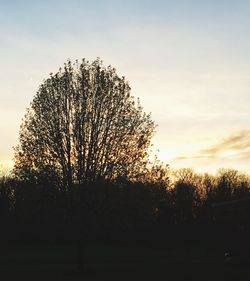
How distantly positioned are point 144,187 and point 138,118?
554cm

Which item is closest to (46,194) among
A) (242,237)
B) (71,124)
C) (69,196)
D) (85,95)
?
(69,196)

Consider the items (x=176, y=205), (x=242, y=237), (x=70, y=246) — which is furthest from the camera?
(x=176, y=205)

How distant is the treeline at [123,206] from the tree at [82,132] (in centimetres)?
111

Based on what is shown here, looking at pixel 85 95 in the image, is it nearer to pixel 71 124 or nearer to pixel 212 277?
pixel 71 124

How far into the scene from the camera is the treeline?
3497cm

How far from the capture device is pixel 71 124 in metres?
35.8

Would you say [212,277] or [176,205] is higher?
[176,205]

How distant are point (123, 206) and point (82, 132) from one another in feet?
22.1

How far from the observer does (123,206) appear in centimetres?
3688

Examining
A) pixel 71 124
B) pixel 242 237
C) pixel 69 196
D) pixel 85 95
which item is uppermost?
pixel 85 95

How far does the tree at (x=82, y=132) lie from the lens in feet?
115

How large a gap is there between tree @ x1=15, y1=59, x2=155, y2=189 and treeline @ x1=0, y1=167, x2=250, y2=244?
3.63 ft

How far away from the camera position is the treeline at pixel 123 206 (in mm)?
34969

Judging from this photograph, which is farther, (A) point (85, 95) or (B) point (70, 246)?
(B) point (70, 246)
